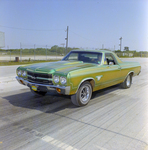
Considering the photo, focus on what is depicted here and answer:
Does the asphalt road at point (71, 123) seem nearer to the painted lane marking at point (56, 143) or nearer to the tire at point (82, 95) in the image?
the painted lane marking at point (56, 143)

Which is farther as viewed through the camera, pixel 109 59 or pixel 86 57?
pixel 109 59

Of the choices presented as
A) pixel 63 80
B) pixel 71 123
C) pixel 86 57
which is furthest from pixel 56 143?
pixel 86 57

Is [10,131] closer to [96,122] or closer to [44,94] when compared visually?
[96,122]

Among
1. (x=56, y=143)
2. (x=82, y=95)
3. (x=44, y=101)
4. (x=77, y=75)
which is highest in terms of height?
(x=77, y=75)

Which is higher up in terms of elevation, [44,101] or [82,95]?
[82,95]

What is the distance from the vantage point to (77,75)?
182 inches

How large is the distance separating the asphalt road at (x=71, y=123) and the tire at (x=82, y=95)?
0.17m

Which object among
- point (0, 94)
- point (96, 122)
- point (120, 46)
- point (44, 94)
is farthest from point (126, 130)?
point (120, 46)

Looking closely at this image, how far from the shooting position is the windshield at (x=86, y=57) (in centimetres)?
598

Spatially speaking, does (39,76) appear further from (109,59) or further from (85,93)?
(109,59)

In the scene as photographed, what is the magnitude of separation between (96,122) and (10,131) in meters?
1.85

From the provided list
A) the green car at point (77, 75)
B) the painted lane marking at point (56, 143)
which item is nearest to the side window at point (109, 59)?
the green car at point (77, 75)

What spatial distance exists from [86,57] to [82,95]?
161 cm

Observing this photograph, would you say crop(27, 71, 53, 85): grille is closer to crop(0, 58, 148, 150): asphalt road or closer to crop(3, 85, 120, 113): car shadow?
crop(3, 85, 120, 113): car shadow
